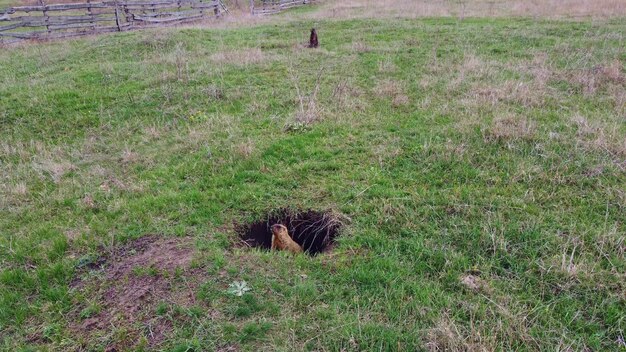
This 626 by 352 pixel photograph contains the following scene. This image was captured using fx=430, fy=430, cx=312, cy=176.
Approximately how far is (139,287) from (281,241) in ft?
4.55

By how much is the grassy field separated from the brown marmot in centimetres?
23

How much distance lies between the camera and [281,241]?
173 inches

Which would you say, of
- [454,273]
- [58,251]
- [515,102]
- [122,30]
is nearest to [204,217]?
[58,251]

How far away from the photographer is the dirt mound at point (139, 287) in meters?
3.47

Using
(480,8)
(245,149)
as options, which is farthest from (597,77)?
(480,8)

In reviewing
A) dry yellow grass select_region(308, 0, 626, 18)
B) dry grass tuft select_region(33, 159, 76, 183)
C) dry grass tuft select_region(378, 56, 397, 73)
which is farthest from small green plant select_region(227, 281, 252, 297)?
dry yellow grass select_region(308, 0, 626, 18)

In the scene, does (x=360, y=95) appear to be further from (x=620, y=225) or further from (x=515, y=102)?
(x=620, y=225)

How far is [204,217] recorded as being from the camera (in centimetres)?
479

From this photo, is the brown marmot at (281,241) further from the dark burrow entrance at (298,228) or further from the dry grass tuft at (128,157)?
the dry grass tuft at (128,157)

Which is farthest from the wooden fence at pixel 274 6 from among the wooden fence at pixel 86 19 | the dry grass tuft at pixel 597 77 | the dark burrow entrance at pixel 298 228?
the dark burrow entrance at pixel 298 228

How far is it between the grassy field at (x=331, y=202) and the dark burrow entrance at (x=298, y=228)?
5.6 inches

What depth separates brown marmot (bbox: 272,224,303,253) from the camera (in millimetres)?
4402

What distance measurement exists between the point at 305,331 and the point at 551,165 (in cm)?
373

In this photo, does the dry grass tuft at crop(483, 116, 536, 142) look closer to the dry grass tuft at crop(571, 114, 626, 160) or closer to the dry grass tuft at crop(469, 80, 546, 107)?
the dry grass tuft at crop(571, 114, 626, 160)
